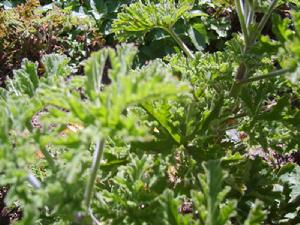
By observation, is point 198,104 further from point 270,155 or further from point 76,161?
point 270,155

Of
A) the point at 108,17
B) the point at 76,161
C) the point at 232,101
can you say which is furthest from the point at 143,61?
the point at 76,161

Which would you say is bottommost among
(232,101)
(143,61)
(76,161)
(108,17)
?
(76,161)

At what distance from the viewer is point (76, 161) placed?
1.25 meters

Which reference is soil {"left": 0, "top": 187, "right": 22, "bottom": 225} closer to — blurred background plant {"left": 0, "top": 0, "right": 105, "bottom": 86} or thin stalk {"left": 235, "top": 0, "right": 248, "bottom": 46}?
blurred background plant {"left": 0, "top": 0, "right": 105, "bottom": 86}

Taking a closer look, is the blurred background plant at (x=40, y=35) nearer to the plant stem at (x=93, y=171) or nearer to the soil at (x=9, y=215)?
the soil at (x=9, y=215)

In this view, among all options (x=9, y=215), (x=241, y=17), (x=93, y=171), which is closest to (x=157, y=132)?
(x=241, y=17)

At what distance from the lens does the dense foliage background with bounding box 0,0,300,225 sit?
132 cm

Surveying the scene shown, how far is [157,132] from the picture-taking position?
82.9 inches

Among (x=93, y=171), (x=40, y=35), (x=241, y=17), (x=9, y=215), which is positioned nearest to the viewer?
(x=93, y=171)

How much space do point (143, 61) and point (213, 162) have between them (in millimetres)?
2922

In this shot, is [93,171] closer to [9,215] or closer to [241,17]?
[241,17]

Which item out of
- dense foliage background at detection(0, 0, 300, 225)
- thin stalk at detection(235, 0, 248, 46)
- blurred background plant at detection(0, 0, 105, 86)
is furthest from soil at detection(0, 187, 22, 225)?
thin stalk at detection(235, 0, 248, 46)

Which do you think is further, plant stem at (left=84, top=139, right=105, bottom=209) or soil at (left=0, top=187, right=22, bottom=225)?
soil at (left=0, top=187, right=22, bottom=225)

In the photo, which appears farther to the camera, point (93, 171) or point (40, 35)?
point (40, 35)
